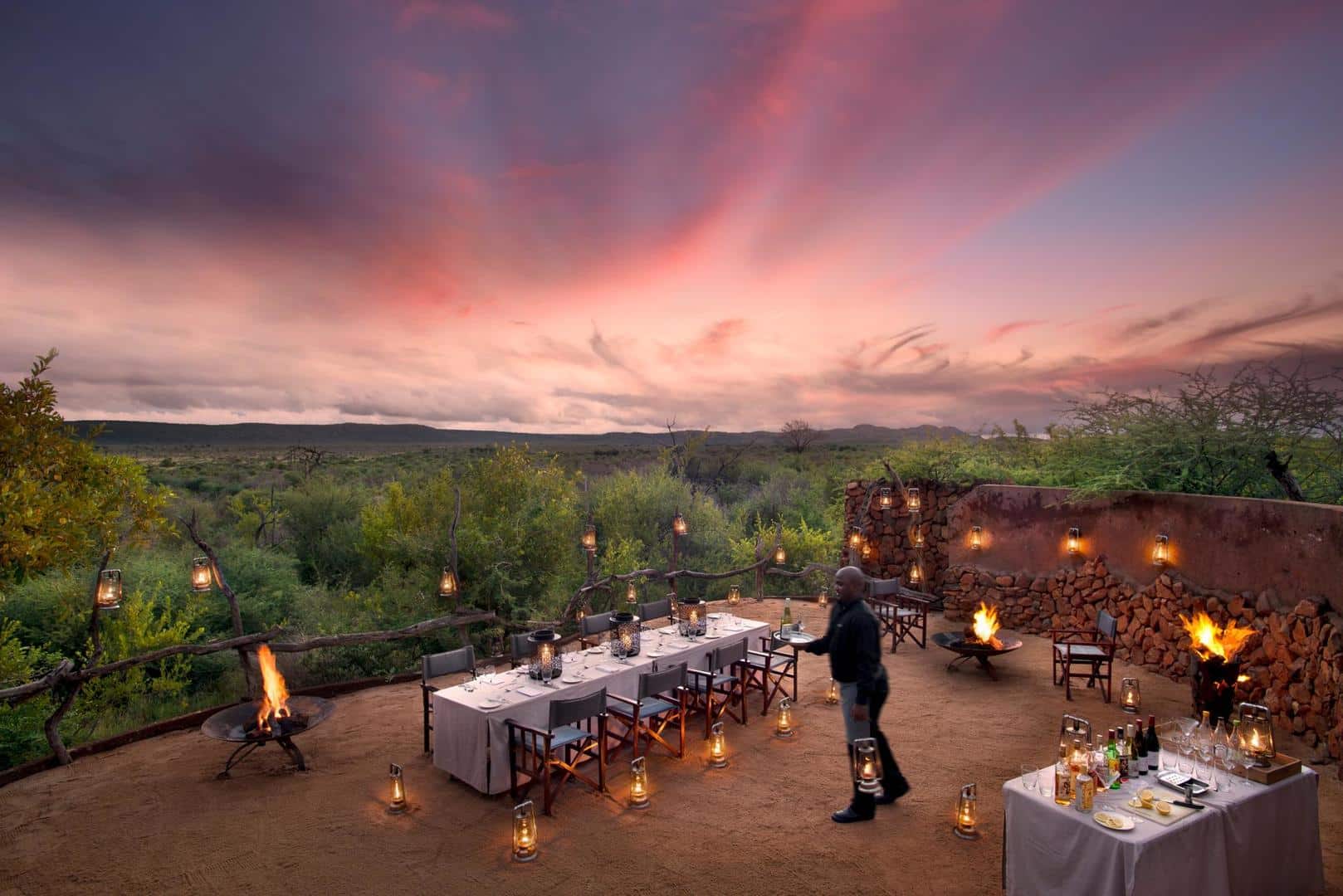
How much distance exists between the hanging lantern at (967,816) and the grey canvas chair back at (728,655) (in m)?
2.61

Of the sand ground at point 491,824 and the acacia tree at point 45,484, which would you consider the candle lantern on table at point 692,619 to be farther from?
the acacia tree at point 45,484

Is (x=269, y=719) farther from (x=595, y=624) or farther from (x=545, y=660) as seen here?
(x=595, y=624)

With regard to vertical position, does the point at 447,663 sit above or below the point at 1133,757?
below

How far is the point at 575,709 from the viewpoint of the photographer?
18.1 ft

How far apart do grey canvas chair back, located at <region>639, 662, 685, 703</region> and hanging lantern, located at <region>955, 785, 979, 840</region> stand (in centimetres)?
268

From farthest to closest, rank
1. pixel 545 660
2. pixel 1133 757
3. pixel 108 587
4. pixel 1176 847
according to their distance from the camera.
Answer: pixel 545 660, pixel 108 587, pixel 1133 757, pixel 1176 847

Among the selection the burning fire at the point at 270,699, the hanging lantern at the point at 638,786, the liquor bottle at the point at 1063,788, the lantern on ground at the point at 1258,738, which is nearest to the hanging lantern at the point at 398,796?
the burning fire at the point at 270,699

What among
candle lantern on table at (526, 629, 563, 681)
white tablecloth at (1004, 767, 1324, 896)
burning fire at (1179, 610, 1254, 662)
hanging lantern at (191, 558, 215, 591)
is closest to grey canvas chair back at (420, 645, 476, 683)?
candle lantern on table at (526, 629, 563, 681)

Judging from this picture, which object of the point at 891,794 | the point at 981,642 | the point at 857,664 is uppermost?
the point at 857,664

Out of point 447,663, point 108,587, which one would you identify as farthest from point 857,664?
point 108,587

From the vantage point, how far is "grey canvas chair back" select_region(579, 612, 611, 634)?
8.59m

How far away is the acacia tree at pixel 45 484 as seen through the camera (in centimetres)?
545

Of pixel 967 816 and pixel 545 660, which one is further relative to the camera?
pixel 545 660

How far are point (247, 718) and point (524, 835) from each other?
3.13 m
